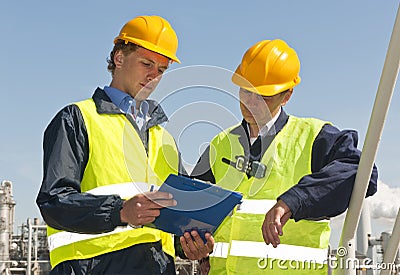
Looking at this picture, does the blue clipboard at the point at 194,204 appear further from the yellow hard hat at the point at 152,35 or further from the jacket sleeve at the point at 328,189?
the yellow hard hat at the point at 152,35

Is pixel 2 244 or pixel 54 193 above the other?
pixel 54 193

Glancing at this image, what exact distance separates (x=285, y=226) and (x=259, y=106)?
685 mm

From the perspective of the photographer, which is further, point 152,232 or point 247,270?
point 247,270

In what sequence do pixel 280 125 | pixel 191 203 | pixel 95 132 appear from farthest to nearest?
pixel 280 125, pixel 95 132, pixel 191 203

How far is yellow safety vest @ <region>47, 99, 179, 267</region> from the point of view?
299cm

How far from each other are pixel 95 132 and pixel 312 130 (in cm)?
112

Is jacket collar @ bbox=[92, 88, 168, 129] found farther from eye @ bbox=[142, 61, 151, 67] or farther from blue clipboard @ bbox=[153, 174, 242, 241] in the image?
blue clipboard @ bbox=[153, 174, 242, 241]

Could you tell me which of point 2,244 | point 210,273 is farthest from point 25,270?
point 210,273

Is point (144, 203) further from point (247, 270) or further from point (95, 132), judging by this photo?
point (247, 270)

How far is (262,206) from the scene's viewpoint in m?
3.42

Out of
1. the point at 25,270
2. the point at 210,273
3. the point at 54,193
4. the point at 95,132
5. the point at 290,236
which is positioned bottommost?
the point at 25,270

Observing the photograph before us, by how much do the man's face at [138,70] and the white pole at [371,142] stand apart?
1312mm

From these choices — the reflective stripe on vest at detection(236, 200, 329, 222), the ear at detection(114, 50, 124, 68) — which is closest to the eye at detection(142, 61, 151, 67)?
the ear at detection(114, 50, 124, 68)

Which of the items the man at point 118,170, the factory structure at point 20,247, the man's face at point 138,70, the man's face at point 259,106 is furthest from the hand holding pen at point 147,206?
the factory structure at point 20,247
